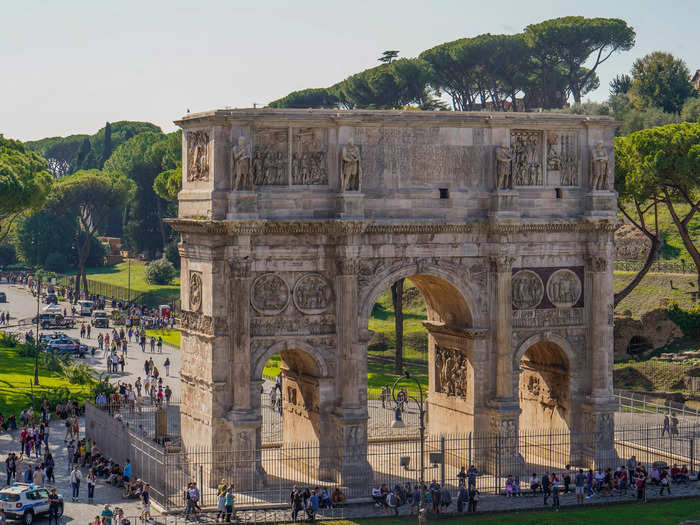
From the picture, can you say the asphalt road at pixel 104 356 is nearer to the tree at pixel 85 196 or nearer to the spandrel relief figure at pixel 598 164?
the tree at pixel 85 196

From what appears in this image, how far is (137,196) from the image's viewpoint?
12369 centimetres

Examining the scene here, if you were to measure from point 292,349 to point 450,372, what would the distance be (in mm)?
7129

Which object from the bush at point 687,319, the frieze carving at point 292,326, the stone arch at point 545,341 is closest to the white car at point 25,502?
the frieze carving at point 292,326

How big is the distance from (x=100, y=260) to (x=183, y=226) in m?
86.6

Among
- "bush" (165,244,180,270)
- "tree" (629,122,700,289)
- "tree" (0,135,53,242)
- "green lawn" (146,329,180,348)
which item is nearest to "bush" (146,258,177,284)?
"bush" (165,244,180,270)

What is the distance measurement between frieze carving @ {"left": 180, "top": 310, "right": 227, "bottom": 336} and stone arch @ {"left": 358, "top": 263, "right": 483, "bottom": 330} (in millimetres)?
5094

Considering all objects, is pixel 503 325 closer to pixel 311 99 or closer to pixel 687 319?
pixel 687 319

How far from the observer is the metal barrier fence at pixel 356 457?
39.8 metres

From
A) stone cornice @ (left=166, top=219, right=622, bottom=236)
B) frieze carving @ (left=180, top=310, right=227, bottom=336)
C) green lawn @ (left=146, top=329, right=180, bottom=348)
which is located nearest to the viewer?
stone cornice @ (left=166, top=219, right=622, bottom=236)

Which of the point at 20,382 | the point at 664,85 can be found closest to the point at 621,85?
the point at 664,85

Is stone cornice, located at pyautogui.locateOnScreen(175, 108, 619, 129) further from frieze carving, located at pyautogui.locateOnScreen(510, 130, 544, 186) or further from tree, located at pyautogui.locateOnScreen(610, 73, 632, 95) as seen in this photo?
tree, located at pyautogui.locateOnScreen(610, 73, 632, 95)

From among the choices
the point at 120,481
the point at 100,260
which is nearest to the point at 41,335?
the point at 120,481

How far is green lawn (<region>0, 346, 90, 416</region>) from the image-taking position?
181 feet

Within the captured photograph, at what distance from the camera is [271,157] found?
40.5m
